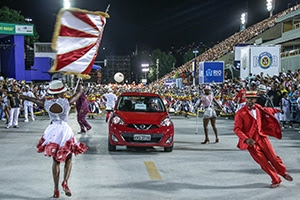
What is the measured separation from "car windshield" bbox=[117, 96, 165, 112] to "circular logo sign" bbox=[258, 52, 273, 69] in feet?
47.6

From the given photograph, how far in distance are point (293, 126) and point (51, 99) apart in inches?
581

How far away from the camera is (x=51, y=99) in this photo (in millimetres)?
7004

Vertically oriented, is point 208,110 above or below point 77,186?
above

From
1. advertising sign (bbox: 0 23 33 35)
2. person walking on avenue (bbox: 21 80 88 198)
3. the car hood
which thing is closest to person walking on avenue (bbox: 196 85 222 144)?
the car hood

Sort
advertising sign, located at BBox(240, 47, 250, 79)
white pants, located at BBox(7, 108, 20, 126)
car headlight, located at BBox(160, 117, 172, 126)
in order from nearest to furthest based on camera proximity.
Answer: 1. car headlight, located at BBox(160, 117, 172, 126)
2. white pants, located at BBox(7, 108, 20, 126)
3. advertising sign, located at BBox(240, 47, 250, 79)

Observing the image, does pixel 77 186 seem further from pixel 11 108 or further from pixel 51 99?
pixel 11 108

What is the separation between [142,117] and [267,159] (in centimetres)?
465

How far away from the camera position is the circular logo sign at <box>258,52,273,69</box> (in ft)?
85.4

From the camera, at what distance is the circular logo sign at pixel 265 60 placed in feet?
85.4

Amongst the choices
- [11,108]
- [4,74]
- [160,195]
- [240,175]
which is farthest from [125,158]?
[4,74]

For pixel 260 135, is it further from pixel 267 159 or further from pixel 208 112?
pixel 208 112

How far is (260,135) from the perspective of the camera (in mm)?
7891

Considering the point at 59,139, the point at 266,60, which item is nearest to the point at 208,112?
the point at 59,139

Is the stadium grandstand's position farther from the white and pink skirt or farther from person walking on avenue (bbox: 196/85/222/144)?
the white and pink skirt
